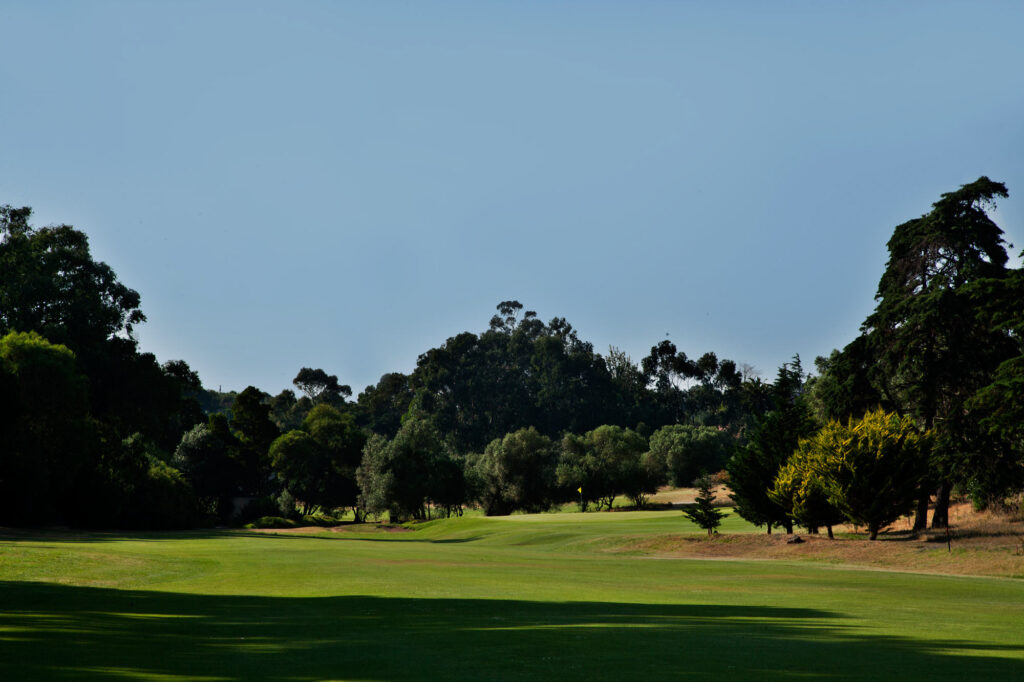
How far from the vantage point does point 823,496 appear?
4872 centimetres

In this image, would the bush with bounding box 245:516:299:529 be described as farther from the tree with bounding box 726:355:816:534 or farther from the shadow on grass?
the shadow on grass

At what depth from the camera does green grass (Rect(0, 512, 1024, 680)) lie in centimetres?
1300

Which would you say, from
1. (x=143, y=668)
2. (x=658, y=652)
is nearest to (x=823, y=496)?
(x=658, y=652)

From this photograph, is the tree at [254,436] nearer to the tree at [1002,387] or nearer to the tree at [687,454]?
the tree at [687,454]

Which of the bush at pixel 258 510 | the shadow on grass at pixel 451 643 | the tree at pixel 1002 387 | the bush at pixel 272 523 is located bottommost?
the bush at pixel 272 523

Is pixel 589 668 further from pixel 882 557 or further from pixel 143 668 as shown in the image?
pixel 882 557

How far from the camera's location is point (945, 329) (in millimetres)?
49594

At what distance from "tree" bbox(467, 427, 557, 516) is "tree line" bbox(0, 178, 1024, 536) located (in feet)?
0.75

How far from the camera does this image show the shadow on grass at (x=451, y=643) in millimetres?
12625

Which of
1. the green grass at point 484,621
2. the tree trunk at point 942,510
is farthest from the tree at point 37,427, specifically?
the tree trunk at point 942,510

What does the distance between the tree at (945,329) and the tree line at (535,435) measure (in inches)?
4.1

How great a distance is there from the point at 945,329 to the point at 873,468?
388 inches

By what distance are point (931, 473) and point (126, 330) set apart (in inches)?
2696

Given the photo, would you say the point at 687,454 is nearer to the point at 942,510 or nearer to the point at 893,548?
the point at 942,510
